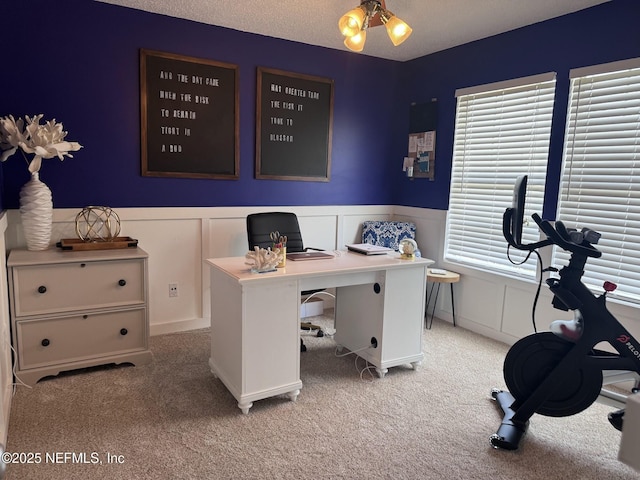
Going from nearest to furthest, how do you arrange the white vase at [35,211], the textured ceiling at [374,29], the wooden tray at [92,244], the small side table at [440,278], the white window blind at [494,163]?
the white vase at [35,211] → the wooden tray at [92,244] → the textured ceiling at [374,29] → the white window blind at [494,163] → the small side table at [440,278]

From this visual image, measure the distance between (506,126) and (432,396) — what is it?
2264 mm

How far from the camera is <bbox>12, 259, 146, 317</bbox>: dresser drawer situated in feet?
9.17

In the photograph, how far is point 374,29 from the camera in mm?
3805

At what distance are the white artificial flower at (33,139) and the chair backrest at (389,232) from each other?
2749 mm

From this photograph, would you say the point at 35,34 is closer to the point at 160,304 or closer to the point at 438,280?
the point at 160,304

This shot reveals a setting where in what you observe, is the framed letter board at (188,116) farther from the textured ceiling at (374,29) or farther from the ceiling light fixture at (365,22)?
the ceiling light fixture at (365,22)

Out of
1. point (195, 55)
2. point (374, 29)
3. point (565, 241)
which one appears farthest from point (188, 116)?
point (565, 241)

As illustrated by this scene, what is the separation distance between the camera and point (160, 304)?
379cm

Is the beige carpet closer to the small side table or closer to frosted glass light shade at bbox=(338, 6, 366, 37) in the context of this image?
the small side table

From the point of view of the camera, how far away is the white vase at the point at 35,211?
2.97 metres

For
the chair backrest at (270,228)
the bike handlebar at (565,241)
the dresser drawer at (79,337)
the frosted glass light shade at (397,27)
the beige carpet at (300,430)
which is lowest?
the beige carpet at (300,430)

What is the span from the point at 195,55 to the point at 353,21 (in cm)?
156

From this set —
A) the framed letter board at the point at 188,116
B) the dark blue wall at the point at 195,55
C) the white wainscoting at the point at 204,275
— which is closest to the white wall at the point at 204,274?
the white wainscoting at the point at 204,275

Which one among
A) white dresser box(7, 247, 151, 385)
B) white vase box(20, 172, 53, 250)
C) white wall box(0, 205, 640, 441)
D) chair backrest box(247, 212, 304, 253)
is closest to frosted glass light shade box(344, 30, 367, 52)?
chair backrest box(247, 212, 304, 253)
